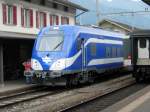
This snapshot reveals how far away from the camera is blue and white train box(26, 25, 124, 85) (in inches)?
909

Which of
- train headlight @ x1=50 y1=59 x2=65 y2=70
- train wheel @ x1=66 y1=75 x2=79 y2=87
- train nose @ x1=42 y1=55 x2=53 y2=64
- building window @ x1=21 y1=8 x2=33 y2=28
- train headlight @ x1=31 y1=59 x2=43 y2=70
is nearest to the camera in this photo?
train headlight @ x1=50 y1=59 x2=65 y2=70

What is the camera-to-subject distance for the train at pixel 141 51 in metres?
26.1

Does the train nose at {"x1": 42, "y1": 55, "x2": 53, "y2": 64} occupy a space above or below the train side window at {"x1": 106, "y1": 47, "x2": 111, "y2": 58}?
below

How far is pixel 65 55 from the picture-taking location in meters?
23.1

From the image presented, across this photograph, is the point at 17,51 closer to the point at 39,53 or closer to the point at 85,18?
the point at 39,53

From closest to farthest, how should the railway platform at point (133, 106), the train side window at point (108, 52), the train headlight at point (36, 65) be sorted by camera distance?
the railway platform at point (133, 106) → the train headlight at point (36, 65) → the train side window at point (108, 52)

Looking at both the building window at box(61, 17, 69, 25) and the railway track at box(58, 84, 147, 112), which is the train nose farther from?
the building window at box(61, 17, 69, 25)

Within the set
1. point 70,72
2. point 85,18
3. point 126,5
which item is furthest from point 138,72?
point 126,5

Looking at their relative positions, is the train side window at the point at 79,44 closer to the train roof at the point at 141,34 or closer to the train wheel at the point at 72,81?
the train wheel at the point at 72,81

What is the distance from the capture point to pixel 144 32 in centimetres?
2619

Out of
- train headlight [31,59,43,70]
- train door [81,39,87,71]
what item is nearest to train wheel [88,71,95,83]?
train door [81,39,87,71]

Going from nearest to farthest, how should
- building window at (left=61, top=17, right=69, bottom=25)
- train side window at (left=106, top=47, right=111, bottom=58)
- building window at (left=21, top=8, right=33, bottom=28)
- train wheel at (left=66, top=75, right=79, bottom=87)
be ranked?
train wheel at (left=66, top=75, right=79, bottom=87) < train side window at (left=106, top=47, right=111, bottom=58) < building window at (left=21, top=8, right=33, bottom=28) < building window at (left=61, top=17, right=69, bottom=25)

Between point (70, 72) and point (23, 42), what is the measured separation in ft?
28.6

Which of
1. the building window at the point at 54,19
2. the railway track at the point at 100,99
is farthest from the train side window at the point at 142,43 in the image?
the building window at the point at 54,19
